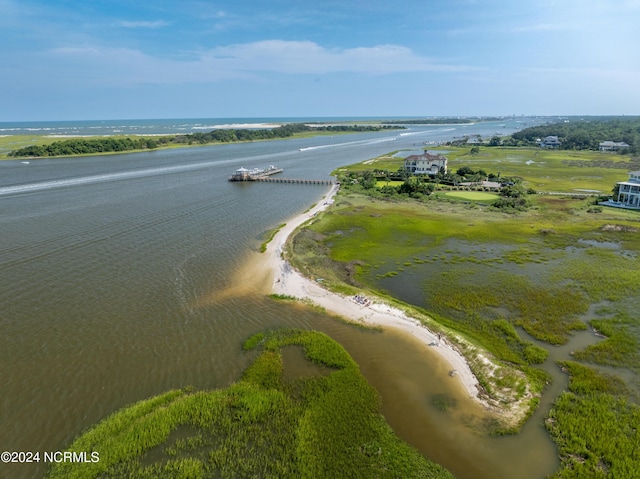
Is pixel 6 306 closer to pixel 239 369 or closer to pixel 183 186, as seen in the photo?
pixel 239 369

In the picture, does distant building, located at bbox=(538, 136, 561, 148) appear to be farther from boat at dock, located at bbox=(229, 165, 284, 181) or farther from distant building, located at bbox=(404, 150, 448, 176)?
boat at dock, located at bbox=(229, 165, 284, 181)

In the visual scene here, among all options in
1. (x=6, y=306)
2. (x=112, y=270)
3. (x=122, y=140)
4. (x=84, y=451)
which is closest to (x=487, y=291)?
(x=84, y=451)

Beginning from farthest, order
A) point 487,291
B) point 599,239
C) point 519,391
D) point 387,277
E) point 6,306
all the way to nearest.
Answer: point 599,239, point 387,277, point 487,291, point 6,306, point 519,391

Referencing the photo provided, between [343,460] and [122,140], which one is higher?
[122,140]

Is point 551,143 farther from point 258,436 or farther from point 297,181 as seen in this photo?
point 258,436

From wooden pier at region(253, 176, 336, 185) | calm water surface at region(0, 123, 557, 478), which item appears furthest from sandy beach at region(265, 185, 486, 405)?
wooden pier at region(253, 176, 336, 185)

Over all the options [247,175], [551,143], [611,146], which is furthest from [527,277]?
[551,143]
